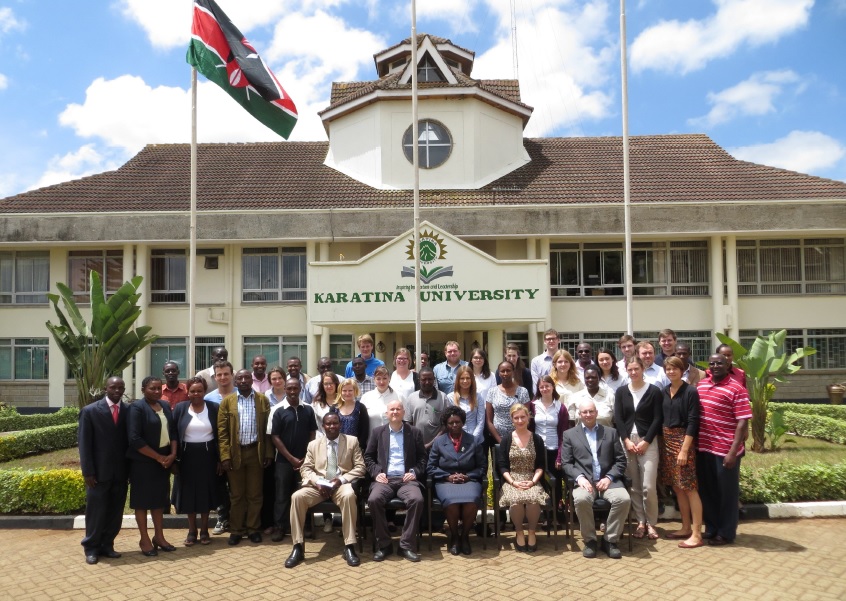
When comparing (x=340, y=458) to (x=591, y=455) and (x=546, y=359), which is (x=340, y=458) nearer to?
(x=591, y=455)

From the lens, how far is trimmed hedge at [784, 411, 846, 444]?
12.0 meters

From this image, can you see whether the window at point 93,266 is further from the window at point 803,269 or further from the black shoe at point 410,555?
the window at point 803,269

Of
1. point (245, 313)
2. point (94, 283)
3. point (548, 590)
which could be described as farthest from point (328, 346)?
point (548, 590)

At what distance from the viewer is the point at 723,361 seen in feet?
21.5

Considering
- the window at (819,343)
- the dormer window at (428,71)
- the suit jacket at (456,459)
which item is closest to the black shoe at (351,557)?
the suit jacket at (456,459)

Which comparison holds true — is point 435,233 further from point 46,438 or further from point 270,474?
point 46,438

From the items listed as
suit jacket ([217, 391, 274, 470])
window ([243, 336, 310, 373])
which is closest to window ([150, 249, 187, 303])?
window ([243, 336, 310, 373])

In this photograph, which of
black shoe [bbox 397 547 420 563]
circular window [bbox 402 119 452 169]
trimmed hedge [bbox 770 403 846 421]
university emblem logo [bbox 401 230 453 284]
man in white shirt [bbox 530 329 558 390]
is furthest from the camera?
circular window [bbox 402 119 452 169]

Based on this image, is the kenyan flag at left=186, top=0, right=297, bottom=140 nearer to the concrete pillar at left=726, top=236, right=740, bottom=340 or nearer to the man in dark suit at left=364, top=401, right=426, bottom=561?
the man in dark suit at left=364, top=401, right=426, bottom=561

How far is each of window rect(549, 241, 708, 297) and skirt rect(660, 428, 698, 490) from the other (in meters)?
11.7

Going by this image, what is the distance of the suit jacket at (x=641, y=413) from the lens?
6703 mm

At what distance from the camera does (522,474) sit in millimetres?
6617

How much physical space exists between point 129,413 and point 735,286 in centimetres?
1639

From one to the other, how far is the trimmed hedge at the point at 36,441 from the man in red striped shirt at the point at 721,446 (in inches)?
452
